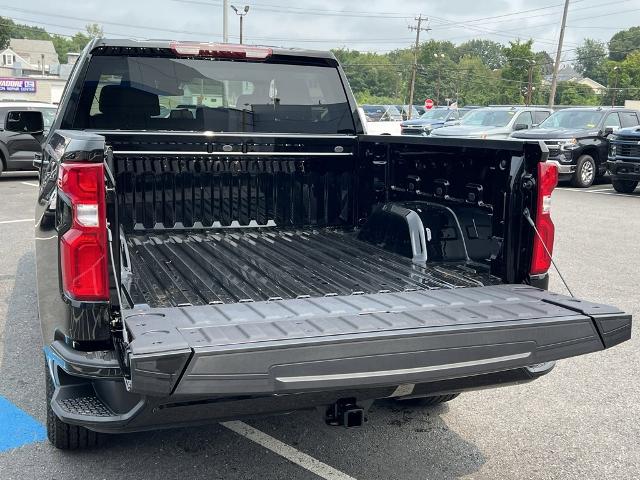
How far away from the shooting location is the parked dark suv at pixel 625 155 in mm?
15094

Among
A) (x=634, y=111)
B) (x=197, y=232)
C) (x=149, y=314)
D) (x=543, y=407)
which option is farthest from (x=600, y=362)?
(x=634, y=111)

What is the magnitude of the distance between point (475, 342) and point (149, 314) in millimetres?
1339

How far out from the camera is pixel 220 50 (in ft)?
15.7

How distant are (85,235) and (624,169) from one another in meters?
15.0

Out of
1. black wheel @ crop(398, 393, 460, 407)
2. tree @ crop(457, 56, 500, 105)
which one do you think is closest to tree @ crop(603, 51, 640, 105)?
tree @ crop(457, 56, 500, 105)

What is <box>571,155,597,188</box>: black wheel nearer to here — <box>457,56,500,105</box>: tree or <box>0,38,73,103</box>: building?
<box>0,38,73,103</box>: building

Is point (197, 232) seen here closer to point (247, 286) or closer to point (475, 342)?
point (247, 286)

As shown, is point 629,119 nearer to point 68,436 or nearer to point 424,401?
point 424,401

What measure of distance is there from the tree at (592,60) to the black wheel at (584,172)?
113511 millimetres

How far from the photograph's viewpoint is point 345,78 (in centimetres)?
526

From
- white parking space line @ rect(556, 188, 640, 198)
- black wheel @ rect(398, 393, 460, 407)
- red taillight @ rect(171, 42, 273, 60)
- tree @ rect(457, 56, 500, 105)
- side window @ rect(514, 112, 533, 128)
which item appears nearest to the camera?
black wheel @ rect(398, 393, 460, 407)

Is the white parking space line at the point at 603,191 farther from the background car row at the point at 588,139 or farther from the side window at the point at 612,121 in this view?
the side window at the point at 612,121

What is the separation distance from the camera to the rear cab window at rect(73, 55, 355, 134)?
4.56 metres

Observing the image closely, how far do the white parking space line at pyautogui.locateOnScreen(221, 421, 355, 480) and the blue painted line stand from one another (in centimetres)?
105
